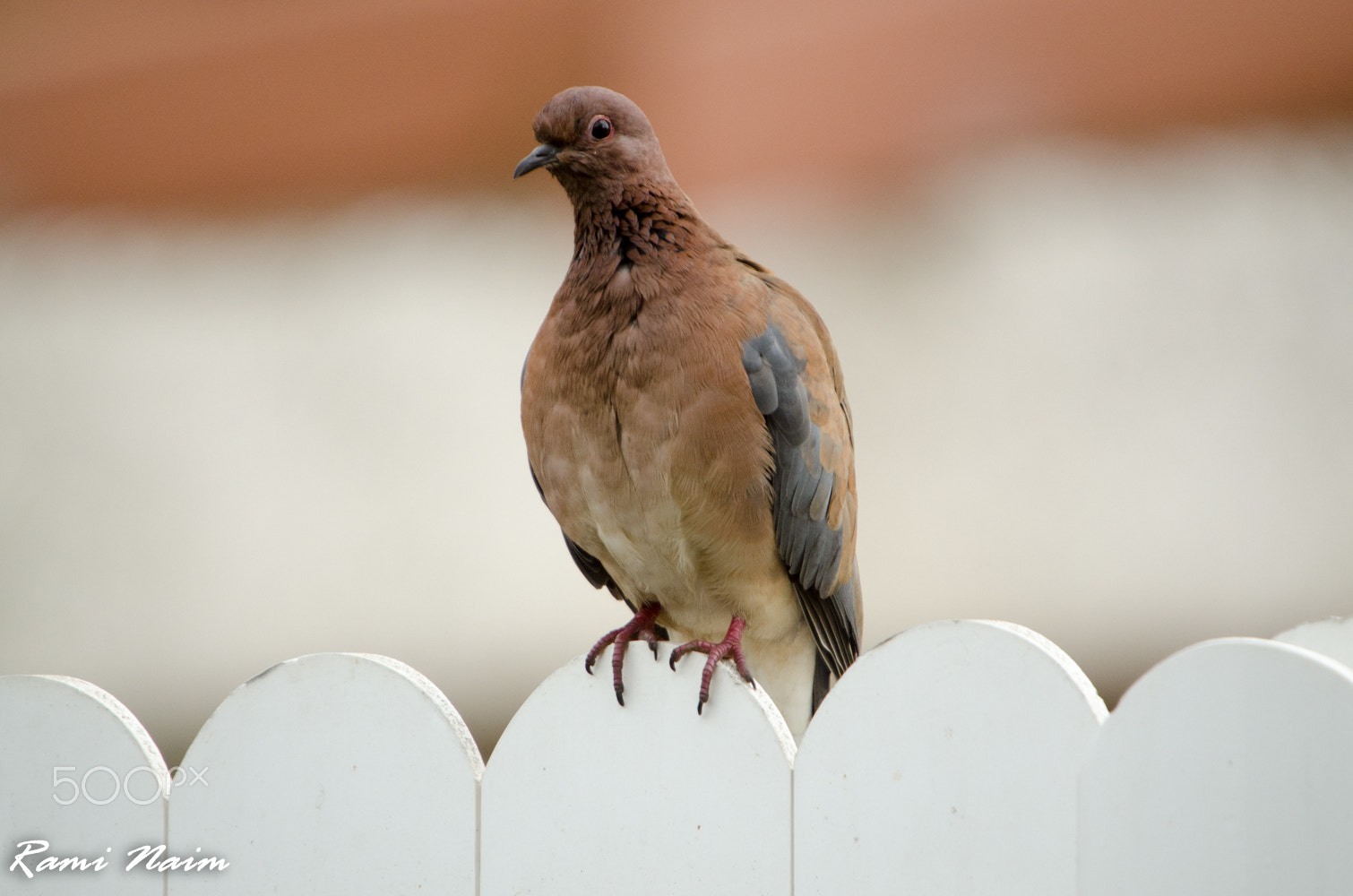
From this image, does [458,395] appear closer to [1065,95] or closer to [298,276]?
[298,276]

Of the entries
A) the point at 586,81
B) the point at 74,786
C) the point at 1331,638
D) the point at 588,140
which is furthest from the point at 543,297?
the point at 1331,638

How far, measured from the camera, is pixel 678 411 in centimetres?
134

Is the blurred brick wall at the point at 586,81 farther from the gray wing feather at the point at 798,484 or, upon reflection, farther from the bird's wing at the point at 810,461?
the gray wing feather at the point at 798,484

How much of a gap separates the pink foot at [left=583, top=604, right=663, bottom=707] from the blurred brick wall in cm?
207

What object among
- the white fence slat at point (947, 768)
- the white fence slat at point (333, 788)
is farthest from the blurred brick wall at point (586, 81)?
the white fence slat at point (947, 768)

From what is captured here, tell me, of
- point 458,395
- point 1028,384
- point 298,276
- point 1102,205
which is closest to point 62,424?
point 298,276

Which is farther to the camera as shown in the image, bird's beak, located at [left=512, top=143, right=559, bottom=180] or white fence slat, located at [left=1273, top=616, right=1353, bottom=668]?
bird's beak, located at [left=512, top=143, right=559, bottom=180]

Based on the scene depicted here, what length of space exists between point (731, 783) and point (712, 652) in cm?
15

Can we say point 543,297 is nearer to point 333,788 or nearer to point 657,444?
point 657,444

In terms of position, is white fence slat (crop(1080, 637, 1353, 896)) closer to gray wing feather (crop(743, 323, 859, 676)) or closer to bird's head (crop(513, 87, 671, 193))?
gray wing feather (crop(743, 323, 859, 676))

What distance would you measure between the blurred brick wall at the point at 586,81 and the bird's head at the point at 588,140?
1906mm

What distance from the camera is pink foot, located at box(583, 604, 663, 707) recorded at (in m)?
1.08

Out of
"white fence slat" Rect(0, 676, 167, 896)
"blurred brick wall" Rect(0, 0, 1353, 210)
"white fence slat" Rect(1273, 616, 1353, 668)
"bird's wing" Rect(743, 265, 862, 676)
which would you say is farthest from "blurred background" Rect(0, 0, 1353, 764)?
"white fence slat" Rect(0, 676, 167, 896)
